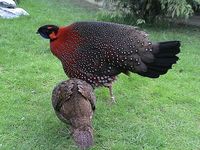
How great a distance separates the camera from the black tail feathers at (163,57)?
4967 millimetres

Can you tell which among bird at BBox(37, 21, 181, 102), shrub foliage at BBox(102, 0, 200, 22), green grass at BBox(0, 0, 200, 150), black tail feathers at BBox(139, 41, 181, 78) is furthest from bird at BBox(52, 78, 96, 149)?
shrub foliage at BBox(102, 0, 200, 22)

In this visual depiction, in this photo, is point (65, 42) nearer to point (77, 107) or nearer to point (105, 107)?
point (105, 107)

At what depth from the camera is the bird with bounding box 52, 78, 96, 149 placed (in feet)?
13.0

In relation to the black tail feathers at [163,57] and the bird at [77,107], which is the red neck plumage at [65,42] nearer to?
the bird at [77,107]

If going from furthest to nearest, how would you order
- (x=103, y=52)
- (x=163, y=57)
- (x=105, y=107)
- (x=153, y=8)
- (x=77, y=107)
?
(x=153, y=8) → (x=105, y=107) → (x=103, y=52) → (x=163, y=57) → (x=77, y=107)

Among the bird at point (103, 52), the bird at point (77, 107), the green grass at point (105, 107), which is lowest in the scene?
the green grass at point (105, 107)

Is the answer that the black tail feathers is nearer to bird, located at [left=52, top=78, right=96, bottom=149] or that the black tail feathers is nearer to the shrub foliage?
bird, located at [left=52, top=78, right=96, bottom=149]

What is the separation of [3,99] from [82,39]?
129cm

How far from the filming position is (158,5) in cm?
962

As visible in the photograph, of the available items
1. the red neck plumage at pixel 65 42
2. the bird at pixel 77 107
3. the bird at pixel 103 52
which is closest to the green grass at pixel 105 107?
the bird at pixel 77 107

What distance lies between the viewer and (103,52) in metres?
5.16

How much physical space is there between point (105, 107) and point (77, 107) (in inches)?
52.6

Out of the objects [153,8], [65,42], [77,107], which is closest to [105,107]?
[65,42]

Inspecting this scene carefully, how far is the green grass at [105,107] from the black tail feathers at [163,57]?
0.65 meters
